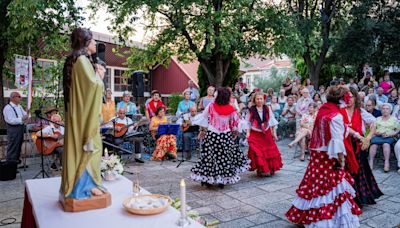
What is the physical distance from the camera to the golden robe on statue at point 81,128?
2.46m

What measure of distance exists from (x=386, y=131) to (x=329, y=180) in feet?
14.2

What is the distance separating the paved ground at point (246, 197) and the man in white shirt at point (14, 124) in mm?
594

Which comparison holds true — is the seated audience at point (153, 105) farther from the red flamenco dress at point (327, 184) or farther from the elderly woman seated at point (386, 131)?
the red flamenco dress at point (327, 184)

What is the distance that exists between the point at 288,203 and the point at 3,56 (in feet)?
26.6

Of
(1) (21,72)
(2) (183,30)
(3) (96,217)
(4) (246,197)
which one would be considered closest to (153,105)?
(1) (21,72)

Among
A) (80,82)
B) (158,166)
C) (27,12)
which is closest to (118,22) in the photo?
(27,12)

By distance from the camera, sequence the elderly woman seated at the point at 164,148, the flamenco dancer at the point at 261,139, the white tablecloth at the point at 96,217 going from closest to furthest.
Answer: the white tablecloth at the point at 96,217 → the flamenco dancer at the point at 261,139 → the elderly woman seated at the point at 164,148

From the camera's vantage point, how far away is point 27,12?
7141 mm

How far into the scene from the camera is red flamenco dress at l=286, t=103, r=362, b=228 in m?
3.72

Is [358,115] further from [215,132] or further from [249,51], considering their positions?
[249,51]

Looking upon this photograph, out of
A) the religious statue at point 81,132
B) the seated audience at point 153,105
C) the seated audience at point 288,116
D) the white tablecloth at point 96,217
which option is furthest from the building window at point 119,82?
the religious statue at point 81,132

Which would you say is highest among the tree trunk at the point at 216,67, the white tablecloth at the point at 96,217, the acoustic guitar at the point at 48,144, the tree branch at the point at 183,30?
the tree branch at the point at 183,30

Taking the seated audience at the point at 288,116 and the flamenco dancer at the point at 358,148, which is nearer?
the flamenco dancer at the point at 358,148

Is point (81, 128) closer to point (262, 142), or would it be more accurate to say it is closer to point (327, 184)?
point (327, 184)
